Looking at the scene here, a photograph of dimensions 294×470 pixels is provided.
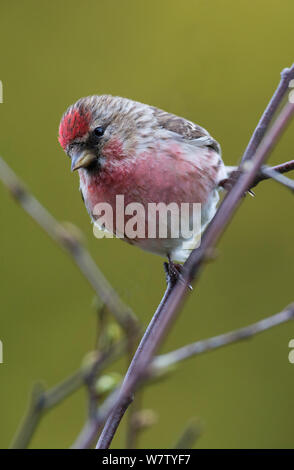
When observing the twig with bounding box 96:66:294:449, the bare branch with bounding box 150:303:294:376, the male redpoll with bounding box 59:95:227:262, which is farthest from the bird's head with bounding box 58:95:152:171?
the bare branch with bounding box 150:303:294:376

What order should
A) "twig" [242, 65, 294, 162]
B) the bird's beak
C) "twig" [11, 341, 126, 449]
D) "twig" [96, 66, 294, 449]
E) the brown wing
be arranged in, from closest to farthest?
"twig" [96, 66, 294, 449]
"twig" [11, 341, 126, 449]
"twig" [242, 65, 294, 162]
the bird's beak
the brown wing

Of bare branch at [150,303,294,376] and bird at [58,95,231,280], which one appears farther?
bird at [58,95,231,280]

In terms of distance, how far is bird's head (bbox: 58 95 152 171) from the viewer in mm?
2832

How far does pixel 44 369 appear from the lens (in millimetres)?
4438

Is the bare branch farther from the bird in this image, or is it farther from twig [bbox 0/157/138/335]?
the bird

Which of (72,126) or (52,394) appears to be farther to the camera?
(72,126)

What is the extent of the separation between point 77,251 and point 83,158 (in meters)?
1.65

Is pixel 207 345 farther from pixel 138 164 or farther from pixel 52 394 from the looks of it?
pixel 138 164

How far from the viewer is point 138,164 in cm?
285

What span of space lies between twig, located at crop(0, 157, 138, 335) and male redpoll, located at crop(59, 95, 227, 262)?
1.50 metres

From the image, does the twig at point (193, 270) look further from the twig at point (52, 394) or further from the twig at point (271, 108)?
the twig at point (271, 108)

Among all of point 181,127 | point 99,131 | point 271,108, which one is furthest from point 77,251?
point 181,127

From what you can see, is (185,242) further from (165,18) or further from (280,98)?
(165,18)
